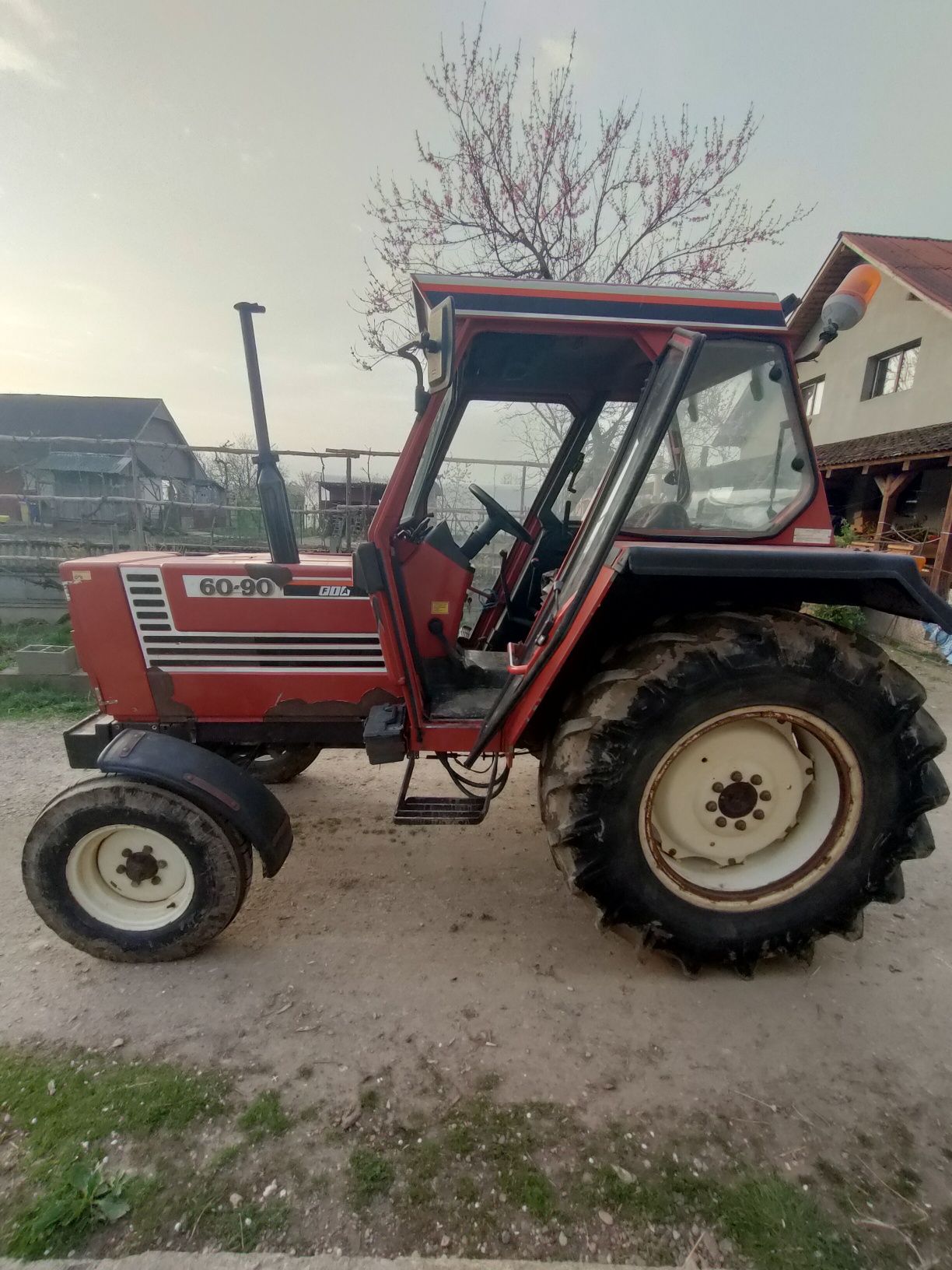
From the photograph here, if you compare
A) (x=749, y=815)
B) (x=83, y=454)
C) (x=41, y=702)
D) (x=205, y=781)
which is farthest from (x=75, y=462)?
(x=749, y=815)

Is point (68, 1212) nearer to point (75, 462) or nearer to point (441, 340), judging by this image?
point (441, 340)

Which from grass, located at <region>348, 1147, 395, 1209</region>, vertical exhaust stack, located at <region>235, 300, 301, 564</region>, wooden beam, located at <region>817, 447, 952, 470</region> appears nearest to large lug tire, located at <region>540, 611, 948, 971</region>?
grass, located at <region>348, 1147, 395, 1209</region>

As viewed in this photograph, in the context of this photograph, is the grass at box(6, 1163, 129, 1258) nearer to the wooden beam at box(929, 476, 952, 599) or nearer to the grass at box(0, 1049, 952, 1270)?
the grass at box(0, 1049, 952, 1270)

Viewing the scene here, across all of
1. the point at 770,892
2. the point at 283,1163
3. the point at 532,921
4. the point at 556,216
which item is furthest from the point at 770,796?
the point at 556,216

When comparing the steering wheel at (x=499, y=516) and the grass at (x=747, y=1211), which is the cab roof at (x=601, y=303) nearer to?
the steering wheel at (x=499, y=516)

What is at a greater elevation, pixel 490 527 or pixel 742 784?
pixel 490 527

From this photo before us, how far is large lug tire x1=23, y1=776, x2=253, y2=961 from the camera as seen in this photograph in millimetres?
2227

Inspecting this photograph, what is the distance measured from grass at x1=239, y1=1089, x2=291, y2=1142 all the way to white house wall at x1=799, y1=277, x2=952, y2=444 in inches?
555

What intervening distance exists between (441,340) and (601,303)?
0.60 m

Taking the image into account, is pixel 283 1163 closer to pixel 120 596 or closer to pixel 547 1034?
pixel 547 1034

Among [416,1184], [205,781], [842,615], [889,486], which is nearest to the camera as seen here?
[416,1184]

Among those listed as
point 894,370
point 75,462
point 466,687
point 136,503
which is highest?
point 894,370

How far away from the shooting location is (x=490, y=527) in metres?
3.13

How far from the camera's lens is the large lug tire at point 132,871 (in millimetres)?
2227
